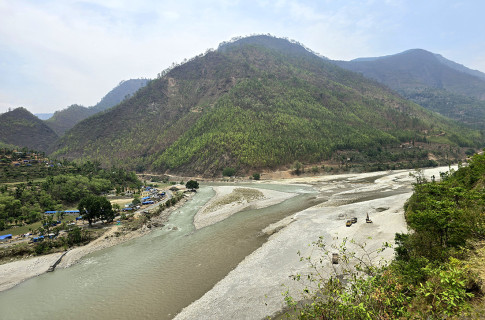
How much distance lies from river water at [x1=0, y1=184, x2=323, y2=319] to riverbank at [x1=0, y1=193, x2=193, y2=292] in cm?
162

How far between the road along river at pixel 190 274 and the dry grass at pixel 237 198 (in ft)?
47.8

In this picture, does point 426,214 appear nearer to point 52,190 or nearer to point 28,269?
point 28,269

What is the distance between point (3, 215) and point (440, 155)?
188520 millimetres

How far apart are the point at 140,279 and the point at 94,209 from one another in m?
27.0

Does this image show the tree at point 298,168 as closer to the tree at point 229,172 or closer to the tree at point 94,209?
the tree at point 229,172

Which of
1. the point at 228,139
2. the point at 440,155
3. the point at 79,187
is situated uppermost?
the point at 228,139

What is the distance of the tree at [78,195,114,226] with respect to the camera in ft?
161

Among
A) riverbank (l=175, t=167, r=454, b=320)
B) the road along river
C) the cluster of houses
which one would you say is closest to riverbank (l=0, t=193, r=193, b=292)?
the road along river

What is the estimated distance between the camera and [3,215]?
1896 inches

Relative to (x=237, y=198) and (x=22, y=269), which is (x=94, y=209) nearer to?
(x=22, y=269)

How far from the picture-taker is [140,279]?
96.4 ft

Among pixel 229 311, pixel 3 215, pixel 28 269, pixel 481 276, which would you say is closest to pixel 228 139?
pixel 3 215

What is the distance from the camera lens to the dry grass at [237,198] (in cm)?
6409

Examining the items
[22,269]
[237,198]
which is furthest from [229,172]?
[22,269]
